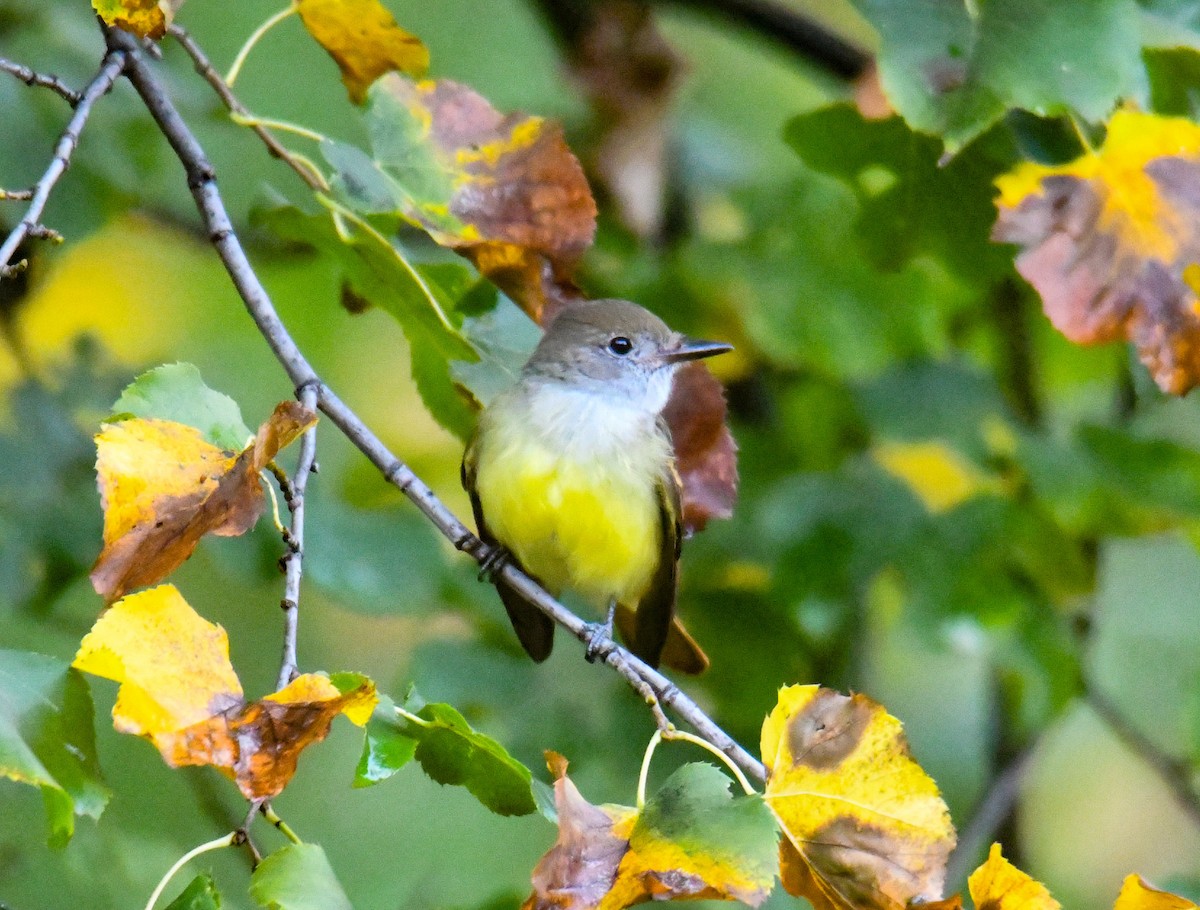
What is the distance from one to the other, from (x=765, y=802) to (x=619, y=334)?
97.5 inches

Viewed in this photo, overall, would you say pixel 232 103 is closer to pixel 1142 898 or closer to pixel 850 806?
pixel 850 806

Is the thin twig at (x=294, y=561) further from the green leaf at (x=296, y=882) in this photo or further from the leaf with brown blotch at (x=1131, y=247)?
the leaf with brown blotch at (x=1131, y=247)

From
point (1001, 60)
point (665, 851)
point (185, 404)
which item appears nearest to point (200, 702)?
point (185, 404)

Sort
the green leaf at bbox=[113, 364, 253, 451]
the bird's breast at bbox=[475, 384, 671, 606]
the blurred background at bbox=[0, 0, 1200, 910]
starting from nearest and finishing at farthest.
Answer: the green leaf at bbox=[113, 364, 253, 451] < the bird's breast at bbox=[475, 384, 671, 606] < the blurred background at bbox=[0, 0, 1200, 910]

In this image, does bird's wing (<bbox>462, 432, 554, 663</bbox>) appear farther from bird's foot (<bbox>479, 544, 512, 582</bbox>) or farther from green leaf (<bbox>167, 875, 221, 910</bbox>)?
green leaf (<bbox>167, 875, 221, 910</bbox>)

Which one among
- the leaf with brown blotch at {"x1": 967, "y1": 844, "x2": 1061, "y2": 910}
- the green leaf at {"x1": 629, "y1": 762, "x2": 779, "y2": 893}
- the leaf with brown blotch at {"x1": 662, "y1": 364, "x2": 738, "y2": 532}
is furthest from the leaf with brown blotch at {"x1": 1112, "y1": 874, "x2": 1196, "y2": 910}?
the leaf with brown blotch at {"x1": 662, "y1": 364, "x2": 738, "y2": 532}

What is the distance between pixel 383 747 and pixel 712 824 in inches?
18.5

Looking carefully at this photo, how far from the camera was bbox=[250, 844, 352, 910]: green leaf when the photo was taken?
1.93 metres

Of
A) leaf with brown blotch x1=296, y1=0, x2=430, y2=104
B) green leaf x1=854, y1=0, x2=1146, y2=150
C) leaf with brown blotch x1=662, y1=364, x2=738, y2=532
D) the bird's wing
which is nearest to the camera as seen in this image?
green leaf x1=854, y1=0, x2=1146, y2=150

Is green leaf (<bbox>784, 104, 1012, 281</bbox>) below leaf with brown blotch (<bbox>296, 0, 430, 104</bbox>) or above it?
below

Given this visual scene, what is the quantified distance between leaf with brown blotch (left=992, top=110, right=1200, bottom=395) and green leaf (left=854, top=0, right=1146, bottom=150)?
0.12 metres

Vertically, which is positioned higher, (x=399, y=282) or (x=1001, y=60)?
(x=1001, y=60)

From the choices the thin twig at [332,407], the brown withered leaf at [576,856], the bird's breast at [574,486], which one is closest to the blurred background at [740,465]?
the thin twig at [332,407]

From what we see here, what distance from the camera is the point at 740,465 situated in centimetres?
490
